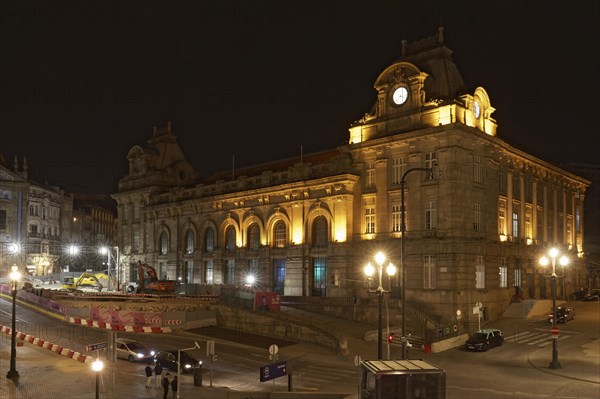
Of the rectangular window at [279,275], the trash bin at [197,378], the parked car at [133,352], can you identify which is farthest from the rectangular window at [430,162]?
the trash bin at [197,378]

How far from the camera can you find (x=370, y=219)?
58625 mm

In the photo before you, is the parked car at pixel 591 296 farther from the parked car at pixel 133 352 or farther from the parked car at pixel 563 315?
the parked car at pixel 133 352

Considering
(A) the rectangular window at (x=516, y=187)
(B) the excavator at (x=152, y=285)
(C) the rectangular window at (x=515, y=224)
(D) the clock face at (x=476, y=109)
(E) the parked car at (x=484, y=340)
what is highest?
(D) the clock face at (x=476, y=109)

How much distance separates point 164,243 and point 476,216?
4333 cm

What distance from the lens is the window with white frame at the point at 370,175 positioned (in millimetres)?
58844

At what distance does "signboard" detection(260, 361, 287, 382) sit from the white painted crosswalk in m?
24.9

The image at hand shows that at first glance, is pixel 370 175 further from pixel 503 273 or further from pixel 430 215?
pixel 503 273

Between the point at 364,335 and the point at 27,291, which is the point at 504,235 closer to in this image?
the point at 364,335

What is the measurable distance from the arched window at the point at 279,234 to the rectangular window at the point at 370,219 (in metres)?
11.0

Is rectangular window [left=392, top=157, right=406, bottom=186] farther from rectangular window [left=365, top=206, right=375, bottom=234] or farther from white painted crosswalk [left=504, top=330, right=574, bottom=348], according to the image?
white painted crosswalk [left=504, top=330, right=574, bottom=348]

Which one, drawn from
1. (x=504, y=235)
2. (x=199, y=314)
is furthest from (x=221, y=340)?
(x=504, y=235)

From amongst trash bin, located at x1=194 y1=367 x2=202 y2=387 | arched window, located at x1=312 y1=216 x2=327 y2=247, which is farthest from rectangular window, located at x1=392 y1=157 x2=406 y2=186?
trash bin, located at x1=194 y1=367 x2=202 y2=387

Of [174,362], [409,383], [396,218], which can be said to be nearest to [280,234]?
[396,218]

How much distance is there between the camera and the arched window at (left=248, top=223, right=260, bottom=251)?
6969cm
